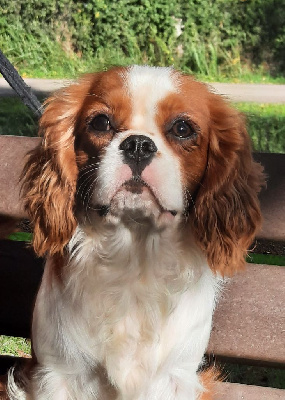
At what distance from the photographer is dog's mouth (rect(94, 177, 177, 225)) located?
179 centimetres

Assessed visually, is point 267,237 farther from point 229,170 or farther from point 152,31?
point 152,31

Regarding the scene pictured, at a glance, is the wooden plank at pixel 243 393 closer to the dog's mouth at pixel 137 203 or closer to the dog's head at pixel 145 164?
the dog's head at pixel 145 164

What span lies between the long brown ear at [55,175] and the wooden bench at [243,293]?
0.41 meters

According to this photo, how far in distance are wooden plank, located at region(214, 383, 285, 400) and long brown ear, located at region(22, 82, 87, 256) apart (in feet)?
2.73

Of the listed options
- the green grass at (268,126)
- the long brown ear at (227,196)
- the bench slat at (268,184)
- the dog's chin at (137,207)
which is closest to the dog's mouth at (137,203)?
the dog's chin at (137,207)

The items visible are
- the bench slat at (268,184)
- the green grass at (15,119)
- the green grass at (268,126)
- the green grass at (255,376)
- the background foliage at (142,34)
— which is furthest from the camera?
the background foliage at (142,34)

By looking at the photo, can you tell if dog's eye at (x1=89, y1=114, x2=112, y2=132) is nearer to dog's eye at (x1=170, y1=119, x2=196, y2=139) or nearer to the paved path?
dog's eye at (x1=170, y1=119, x2=196, y2=139)

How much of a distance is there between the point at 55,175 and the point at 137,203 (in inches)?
11.0

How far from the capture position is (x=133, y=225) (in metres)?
1.96

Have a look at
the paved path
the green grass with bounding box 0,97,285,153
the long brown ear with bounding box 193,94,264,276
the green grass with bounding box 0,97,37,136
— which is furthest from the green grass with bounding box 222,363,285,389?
the paved path

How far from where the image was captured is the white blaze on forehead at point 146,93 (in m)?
1.84

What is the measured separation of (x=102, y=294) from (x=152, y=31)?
5.02m

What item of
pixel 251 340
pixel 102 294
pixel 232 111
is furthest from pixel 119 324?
pixel 232 111

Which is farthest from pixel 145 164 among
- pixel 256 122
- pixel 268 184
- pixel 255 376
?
pixel 256 122
